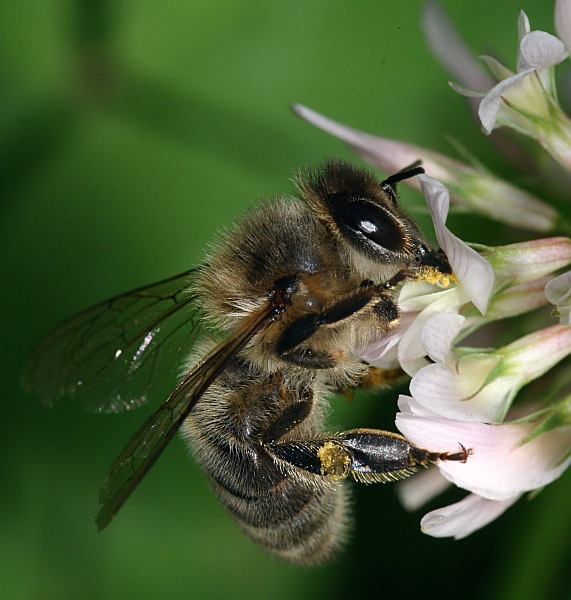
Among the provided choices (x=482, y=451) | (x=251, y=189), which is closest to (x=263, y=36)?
(x=251, y=189)

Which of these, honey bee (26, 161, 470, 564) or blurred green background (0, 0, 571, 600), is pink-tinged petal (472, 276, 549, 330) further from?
blurred green background (0, 0, 571, 600)

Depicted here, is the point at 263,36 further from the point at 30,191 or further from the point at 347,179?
the point at 347,179

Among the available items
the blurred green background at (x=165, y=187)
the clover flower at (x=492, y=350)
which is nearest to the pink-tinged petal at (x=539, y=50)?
the clover flower at (x=492, y=350)

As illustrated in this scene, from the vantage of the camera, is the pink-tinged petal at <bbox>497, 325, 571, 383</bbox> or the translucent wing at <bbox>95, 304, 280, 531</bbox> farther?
the pink-tinged petal at <bbox>497, 325, 571, 383</bbox>

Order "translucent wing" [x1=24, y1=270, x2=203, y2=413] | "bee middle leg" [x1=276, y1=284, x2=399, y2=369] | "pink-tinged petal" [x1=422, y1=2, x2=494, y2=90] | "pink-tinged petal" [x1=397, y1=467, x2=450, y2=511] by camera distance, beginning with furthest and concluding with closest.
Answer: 1. "pink-tinged petal" [x1=422, y1=2, x2=494, y2=90]
2. "pink-tinged petal" [x1=397, y1=467, x2=450, y2=511]
3. "translucent wing" [x1=24, y1=270, x2=203, y2=413]
4. "bee middle leg" [x1=276, y1=284, x2=399, y2=369]

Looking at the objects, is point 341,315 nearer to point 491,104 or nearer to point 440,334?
point 440,334

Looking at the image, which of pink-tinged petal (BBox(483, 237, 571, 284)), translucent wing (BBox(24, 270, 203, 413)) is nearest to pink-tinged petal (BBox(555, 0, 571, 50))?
pink-tinged petal (BBox(483, 237, 571, 284))

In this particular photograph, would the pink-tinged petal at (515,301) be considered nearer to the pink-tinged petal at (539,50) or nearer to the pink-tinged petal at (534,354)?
the pink-tinged petal at (534,354)

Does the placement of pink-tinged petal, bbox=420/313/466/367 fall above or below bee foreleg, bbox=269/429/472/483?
above
